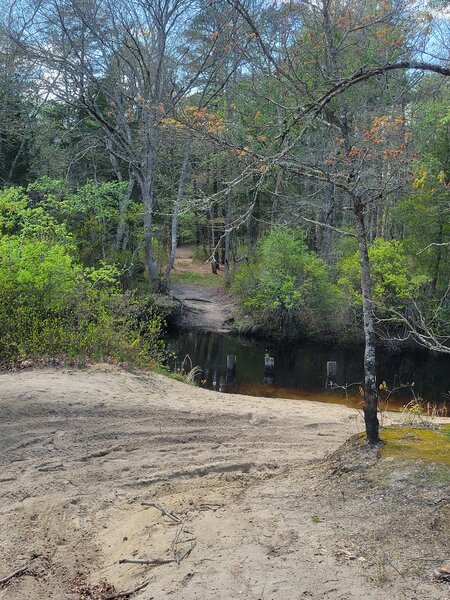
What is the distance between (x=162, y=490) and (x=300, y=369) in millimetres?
12546

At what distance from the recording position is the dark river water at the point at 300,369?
1520 cm

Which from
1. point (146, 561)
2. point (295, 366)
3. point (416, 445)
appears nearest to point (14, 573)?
point (146, 561)

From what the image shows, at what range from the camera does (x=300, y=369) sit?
18.0 meters

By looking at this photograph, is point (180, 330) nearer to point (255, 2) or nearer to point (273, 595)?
point (255, 2)

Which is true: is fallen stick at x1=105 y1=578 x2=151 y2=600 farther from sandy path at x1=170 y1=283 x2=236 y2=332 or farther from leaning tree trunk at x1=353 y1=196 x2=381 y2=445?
sandy path at x1=170 y1=283 x2=236 y2=332

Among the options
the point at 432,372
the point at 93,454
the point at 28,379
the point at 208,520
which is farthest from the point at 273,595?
the point at 432,372

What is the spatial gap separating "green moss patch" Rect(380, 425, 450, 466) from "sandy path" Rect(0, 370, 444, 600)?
95 cm

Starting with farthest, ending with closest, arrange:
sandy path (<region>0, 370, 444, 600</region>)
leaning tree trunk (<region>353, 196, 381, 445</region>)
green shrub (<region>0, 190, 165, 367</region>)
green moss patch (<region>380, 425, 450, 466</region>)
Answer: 1. green shrub (<region>0, 190, 165, 367</region>)
2. leaning tree trunk (<region>353, 196, 381, 445</region>)
3. green moss patch (<region>380, 425, 450, 466</region>)
4. sandy path (<region>0, 370, 444, 600</region>)

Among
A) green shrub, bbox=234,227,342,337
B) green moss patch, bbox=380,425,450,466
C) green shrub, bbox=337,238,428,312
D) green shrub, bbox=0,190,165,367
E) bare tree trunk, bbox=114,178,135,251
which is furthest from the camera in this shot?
bare tree trunk, bbox=114,178,135,251

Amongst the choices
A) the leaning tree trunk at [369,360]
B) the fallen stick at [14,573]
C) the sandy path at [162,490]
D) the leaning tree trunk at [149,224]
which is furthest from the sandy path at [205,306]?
the fallen stick at [14,573]

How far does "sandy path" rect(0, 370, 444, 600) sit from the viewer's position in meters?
3.83

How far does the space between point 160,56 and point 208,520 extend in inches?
807

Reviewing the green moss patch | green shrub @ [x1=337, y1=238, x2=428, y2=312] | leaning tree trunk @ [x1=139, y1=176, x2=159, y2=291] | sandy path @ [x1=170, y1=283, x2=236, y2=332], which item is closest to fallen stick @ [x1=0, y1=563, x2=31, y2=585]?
the green moss patch

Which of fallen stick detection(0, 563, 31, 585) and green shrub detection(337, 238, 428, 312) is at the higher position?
green shrub detection(337, 238, 428, 312)
